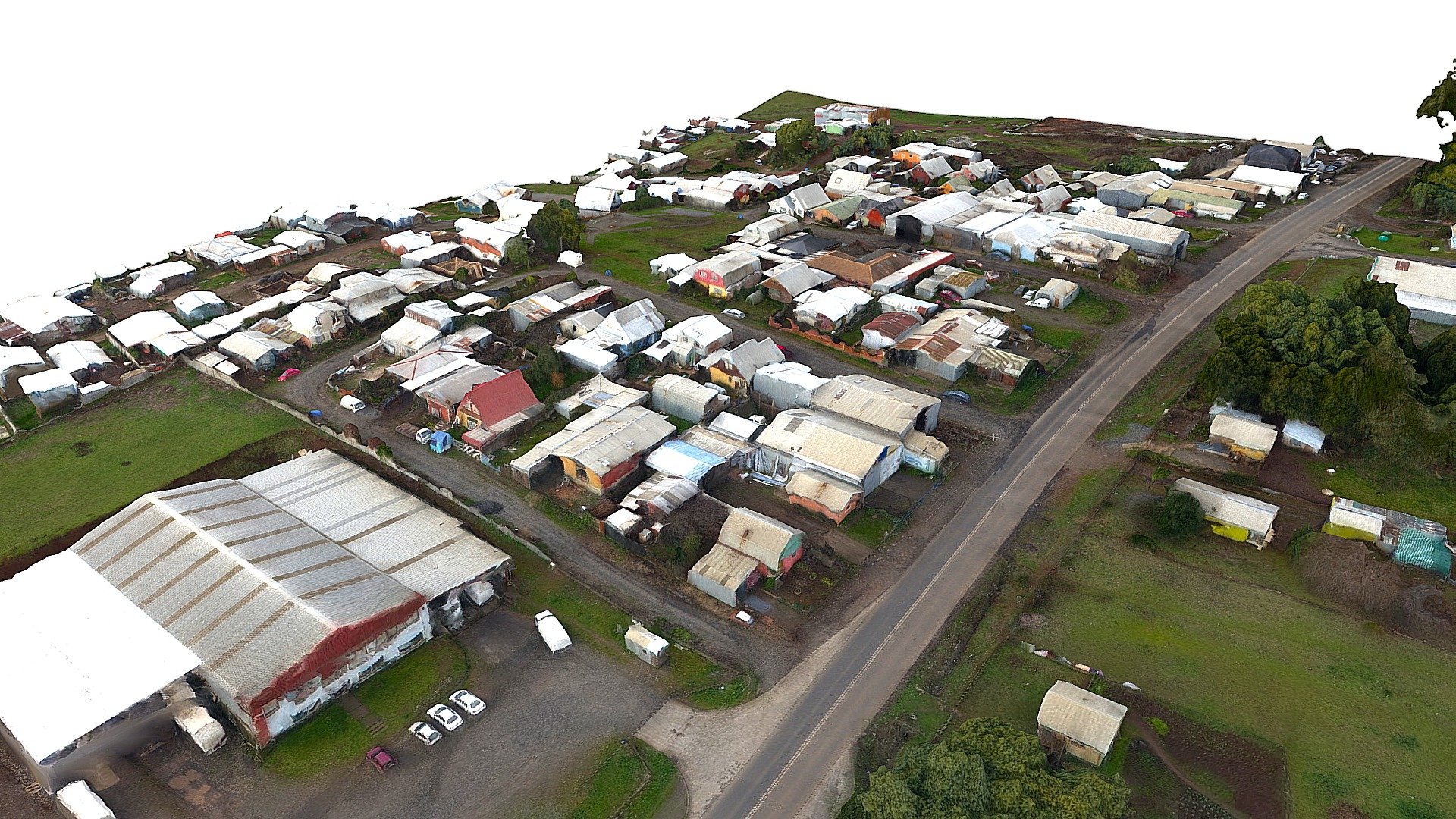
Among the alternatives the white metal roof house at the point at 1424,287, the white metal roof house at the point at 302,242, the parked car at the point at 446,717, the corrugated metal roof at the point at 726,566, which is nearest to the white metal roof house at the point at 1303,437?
the white metal roof house at the point at 1424,287

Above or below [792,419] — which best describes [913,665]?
below

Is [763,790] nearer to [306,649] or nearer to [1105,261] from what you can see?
[306,649]

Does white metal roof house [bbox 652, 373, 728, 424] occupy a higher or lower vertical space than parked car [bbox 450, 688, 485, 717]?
higher

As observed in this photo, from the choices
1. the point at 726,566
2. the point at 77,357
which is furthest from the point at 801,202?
the point at 77,357

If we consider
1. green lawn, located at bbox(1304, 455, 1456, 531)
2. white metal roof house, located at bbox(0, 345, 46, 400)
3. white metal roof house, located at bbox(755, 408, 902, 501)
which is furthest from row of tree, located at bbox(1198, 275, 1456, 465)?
white metal roof house, located at bbox(0, 345, 46, 400)

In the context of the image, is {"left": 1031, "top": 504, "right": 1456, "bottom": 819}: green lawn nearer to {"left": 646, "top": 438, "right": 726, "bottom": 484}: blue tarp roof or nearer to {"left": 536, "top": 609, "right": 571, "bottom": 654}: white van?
{"left": 646, "top": 438, "right": 726, "bottom": 484}: blue tarp roof

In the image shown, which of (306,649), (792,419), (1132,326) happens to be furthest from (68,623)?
(1132,326)

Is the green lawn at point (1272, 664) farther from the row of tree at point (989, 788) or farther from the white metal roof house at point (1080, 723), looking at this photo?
the row of tree at point (989, 788)
